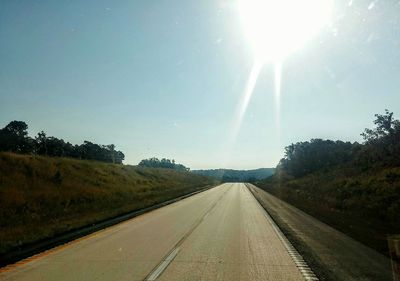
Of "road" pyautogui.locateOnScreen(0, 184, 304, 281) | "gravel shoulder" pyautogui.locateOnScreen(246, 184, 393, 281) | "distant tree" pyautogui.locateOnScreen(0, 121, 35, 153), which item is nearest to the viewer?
"road" pyautogui.locateOnScreen(0, 184, 304, 281)

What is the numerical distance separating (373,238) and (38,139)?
94332mm

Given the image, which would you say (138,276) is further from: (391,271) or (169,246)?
(391,271)

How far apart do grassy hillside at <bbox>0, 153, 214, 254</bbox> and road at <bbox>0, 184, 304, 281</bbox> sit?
1.89 meters

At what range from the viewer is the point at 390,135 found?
2104 inches

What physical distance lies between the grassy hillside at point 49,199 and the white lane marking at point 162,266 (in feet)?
13.4

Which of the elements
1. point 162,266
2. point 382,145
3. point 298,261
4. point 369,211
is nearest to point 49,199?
point 369,211

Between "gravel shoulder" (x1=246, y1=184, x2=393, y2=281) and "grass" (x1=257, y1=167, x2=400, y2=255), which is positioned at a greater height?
"grass" (x1=257, y1=167, x2=400, y2=255)

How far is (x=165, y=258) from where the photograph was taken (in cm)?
1076

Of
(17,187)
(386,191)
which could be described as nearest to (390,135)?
(386,191)

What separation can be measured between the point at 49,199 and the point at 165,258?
20.4 metres

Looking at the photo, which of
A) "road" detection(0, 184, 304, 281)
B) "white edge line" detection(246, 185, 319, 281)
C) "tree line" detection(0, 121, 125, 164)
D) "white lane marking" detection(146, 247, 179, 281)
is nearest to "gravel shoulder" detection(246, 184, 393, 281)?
"white edge line" detection(246, 185, 319, 281)

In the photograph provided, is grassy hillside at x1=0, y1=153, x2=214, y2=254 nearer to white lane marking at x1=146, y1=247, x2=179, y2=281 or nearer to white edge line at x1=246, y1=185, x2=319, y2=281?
white lane marking at x1=146, y1=247, x2=179, y2=281

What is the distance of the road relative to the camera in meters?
8.82

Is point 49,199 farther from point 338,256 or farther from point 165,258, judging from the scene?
point 338,256
